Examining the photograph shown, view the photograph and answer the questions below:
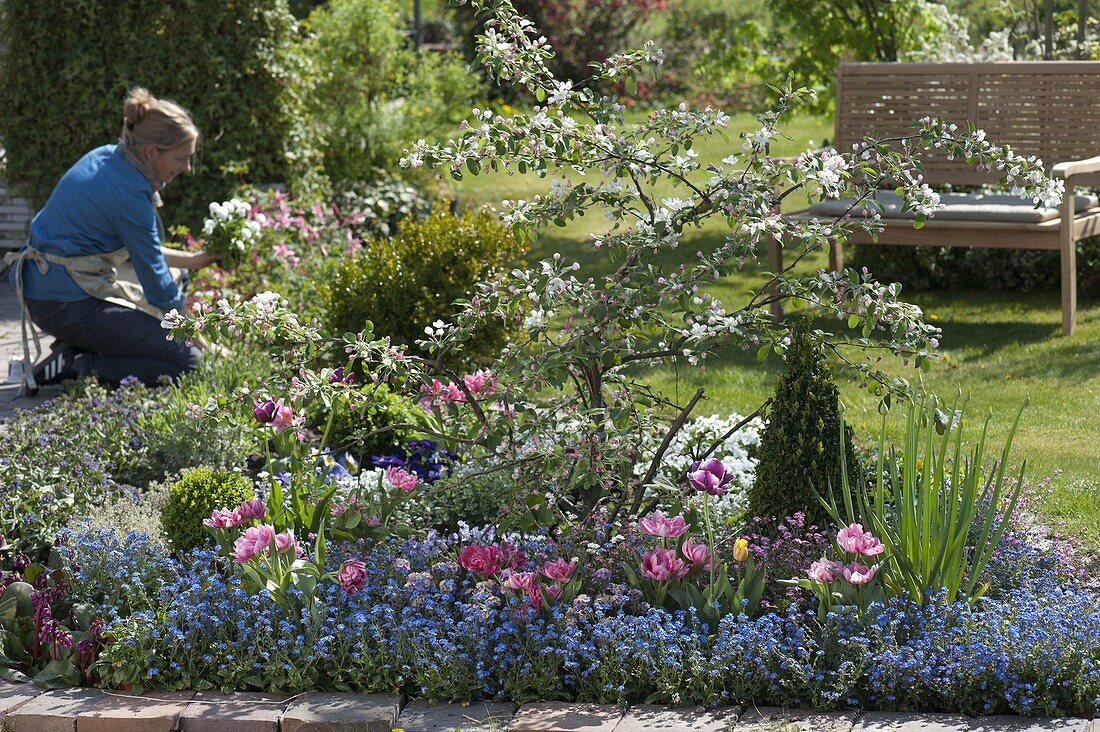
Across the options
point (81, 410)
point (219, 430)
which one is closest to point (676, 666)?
point (219, 430)

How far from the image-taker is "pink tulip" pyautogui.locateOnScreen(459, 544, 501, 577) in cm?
328

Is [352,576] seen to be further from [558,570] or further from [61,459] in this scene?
[61,459]

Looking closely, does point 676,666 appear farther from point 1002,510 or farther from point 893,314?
point 1002,510

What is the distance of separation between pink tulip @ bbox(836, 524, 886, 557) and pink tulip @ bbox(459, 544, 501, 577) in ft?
2.82

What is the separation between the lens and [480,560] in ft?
10.8

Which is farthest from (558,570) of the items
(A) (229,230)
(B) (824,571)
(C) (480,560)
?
(A) (229,230)

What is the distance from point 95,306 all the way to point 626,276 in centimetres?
322

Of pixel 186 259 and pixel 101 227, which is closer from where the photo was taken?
pixel 101 227

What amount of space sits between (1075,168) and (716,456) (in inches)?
120

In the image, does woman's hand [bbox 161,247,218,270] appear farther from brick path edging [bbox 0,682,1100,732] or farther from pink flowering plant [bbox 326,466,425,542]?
brick path edging [bbox 0,682,1100,732]

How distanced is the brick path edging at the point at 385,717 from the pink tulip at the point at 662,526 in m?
0.50

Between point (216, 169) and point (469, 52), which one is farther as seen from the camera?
point (469, 52)

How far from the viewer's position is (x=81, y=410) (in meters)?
4.99

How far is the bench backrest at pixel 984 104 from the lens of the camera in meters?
7.20
